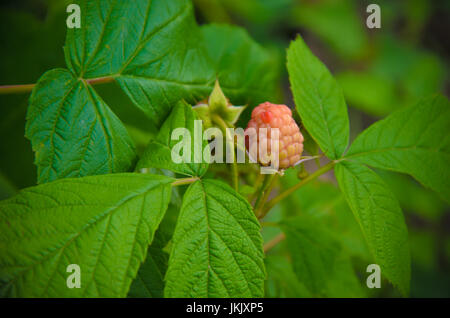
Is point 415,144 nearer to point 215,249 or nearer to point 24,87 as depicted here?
point 215,249

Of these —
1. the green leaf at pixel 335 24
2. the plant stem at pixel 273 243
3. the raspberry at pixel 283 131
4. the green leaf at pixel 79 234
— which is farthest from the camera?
the green leaf at pixel 335 24

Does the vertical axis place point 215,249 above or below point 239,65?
below

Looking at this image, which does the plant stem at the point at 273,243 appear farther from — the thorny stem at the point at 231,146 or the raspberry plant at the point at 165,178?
the thorny stem at the point at 231,146

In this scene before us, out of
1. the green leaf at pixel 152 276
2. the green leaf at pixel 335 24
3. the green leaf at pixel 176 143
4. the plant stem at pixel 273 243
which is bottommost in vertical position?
the green leaf at pixel 152 276

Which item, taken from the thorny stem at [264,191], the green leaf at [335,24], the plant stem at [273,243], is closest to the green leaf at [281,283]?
the plant stem at [273,243]

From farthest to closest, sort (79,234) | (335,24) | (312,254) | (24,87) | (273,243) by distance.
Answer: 1. (335,24)
2. (273,243)
3. (312,254)
4. (24,87)
5. (79,234)

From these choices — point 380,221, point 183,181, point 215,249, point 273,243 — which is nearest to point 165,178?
point 183,181

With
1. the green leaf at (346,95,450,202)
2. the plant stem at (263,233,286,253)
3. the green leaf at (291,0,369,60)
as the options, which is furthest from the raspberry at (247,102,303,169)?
the green leaf at (291,0,369,60)
